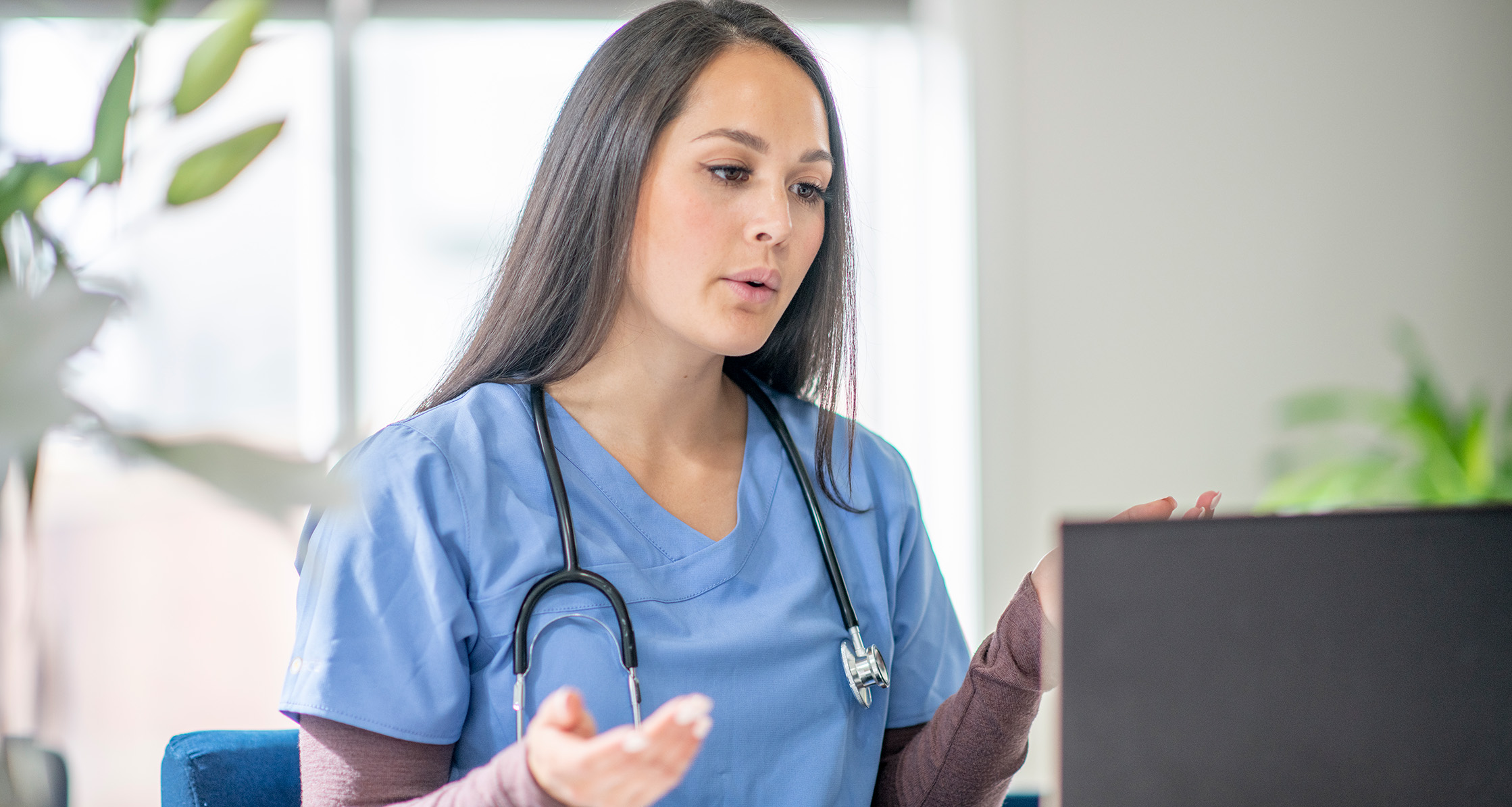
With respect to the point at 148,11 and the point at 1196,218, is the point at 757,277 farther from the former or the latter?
the point at 1196,218

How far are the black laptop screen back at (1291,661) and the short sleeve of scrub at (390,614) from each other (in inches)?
20.9

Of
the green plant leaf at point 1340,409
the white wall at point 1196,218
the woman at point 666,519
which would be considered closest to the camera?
the woman at point 666,519

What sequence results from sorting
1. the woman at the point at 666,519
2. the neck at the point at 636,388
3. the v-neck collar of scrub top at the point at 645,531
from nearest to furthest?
the woman at the point at 666,519 < the v-neck collar of scrub top at the point at 645,531 < the neck at the point at 636,388

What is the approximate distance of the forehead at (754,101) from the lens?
3.33 feet

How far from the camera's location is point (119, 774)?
2.65 m

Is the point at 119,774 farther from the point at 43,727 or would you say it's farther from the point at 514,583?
the point at 43,727

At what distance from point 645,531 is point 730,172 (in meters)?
0.35

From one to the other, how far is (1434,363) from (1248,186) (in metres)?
0.74

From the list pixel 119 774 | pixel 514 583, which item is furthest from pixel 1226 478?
pixel 119 774

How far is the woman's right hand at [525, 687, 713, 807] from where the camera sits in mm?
548

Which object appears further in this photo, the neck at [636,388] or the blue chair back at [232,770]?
the neck at [636,388]

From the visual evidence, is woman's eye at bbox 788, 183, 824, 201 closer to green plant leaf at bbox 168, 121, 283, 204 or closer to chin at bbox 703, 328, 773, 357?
chin at bbox 703, 328, 773, 357

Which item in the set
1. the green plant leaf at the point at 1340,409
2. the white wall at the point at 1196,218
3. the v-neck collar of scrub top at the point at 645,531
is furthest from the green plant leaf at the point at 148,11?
the green plant leaf at the point at 1340,409

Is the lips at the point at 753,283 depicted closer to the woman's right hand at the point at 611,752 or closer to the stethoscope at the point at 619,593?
the stethoscope at the point at 619,593
